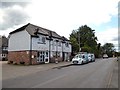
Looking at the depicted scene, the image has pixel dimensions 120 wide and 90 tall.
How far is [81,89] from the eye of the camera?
11000 mm

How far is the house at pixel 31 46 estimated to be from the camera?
120ft

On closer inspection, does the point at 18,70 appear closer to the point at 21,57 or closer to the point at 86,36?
the point at 21,57

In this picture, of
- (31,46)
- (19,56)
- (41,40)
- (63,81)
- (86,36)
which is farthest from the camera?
(86,36)

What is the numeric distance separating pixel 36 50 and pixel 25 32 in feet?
12.7

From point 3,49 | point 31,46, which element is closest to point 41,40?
point 31,46

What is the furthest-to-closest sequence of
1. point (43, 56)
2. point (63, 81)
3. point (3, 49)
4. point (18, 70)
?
1. point (3, 49)
2. point (43, 56)
3. point (18, 70)
4. point (63, 81)

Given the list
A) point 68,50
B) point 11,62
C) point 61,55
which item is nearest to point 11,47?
point 11,62

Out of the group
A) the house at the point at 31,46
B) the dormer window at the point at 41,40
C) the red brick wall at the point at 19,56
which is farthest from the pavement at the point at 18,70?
the dormer window at the point at 41,40

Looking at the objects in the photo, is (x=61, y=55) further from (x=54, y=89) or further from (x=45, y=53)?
(x=54, y=89)

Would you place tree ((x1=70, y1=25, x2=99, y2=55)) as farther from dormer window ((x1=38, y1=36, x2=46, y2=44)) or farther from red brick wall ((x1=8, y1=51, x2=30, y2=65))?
red brick wall ((x1=8, y1=51, x2=30, y2=65))

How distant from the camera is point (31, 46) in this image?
36.5 meters

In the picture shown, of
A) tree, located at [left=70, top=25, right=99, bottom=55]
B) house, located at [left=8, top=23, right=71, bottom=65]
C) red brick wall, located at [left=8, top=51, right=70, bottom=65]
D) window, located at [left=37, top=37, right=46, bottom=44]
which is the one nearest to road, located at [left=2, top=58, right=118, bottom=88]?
red brick wall, located at [left=8, top=51, right=70, bottom=65]

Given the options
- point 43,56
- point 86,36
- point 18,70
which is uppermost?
point 86,36

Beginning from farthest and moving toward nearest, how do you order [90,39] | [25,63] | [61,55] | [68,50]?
[90,39] → [68,50] → [61,55] → [25,63]
